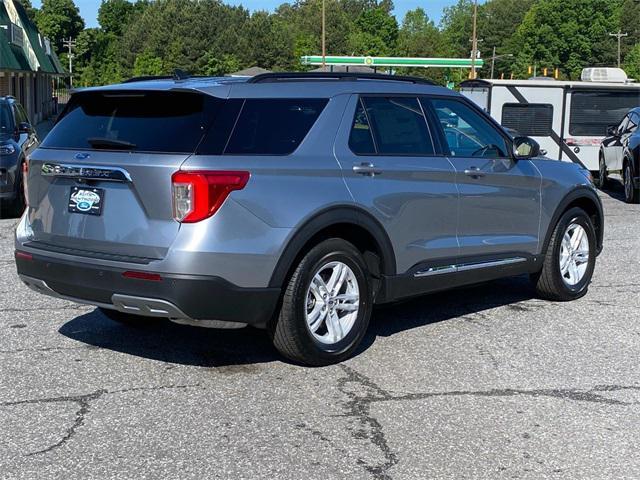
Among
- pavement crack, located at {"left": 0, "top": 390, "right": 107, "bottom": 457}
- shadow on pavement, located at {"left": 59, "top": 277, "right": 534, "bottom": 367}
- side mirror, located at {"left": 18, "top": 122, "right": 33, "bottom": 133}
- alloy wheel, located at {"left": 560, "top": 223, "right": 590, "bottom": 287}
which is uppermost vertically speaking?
side mirror, located at {"left": 18, "top": 122, "right": 33, "bottom": 133}

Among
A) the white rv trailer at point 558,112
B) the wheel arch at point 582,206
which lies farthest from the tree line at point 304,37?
the wheel arch at point 582,206

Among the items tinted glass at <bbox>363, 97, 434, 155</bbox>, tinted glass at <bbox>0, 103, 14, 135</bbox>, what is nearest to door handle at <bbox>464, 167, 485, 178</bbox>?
tinted glass at <bbox>363, 97, 434, 155</bbox>

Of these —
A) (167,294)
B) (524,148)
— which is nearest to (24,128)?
(524,148)

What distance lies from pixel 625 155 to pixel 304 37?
120716 mm

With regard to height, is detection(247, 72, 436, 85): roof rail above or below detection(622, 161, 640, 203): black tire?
above

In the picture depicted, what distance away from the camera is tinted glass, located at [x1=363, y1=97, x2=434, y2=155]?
6.03 meters

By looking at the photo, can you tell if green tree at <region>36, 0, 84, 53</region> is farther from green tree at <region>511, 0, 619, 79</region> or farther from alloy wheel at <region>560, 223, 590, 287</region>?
alloy wheel at <region>560, 223, 590, 287</region>

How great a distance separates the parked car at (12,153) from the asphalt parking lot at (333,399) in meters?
5.74

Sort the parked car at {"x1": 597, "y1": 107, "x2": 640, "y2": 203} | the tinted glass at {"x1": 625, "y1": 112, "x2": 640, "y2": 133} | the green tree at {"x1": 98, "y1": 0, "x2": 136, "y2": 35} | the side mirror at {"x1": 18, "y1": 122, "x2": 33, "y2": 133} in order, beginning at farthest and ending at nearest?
the green tree at {"x1": 98, "y1": 0, "x2": 136, "y2": 35}
the tinted glass at {"x1": 625, "y1": 112, "x2": 640, "y2": 133}
the parked car at {"x1": 597, "y1": 107, "x2": 640, "y2": 203}
the side mirror at {"x1": 18, "y1": 122, "x2": 33, "y2": 133}

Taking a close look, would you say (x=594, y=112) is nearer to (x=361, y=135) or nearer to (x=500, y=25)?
(x=361, y=135)

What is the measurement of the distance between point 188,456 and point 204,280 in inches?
42.1

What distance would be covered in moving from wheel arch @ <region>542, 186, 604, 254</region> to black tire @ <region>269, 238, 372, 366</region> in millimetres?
2185

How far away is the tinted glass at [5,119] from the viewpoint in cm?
1342

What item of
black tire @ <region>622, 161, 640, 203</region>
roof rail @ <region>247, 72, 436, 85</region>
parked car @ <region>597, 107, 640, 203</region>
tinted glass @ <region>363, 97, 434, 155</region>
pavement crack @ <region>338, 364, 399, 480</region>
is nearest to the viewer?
pavement crack @ <region>338, 364, 399, 480</region>
